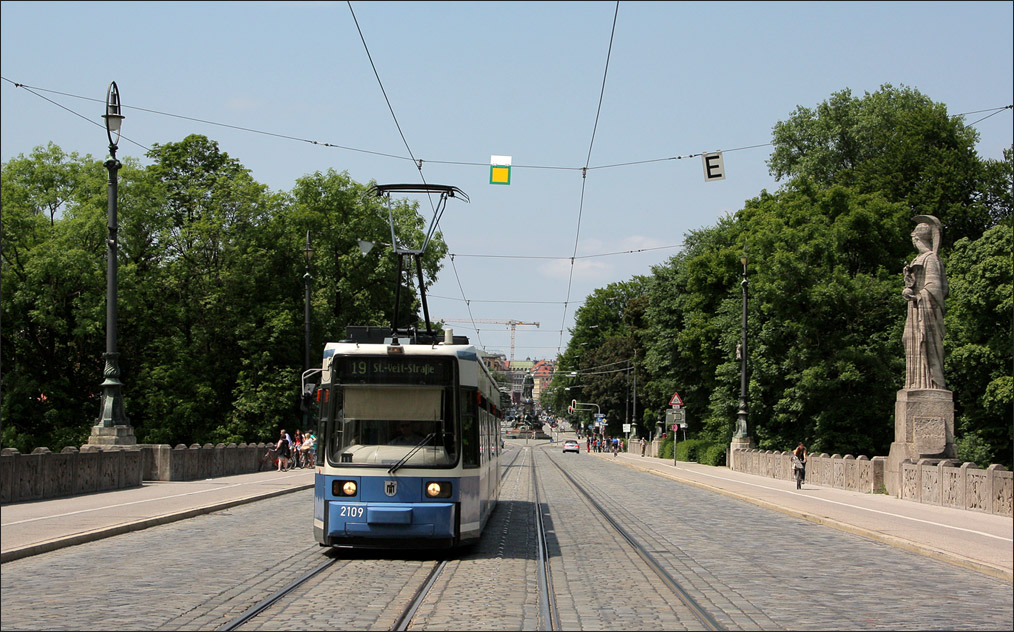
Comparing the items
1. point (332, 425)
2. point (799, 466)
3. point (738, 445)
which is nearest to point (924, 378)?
point (799, 466)

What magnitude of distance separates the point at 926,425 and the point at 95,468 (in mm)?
20314

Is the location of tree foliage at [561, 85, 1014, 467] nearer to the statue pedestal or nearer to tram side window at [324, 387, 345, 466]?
the statue pedestal

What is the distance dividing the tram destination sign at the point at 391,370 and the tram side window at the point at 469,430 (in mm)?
426

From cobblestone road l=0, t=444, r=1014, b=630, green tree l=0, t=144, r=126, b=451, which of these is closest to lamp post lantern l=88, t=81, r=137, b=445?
cobblestone road l=0, t=444, r=1014, b=630

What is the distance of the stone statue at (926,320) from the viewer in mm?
28078

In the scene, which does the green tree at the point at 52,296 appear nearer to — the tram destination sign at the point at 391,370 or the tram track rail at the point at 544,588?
the tram track rail at the point at 544,588

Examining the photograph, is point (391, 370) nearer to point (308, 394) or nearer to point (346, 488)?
point (346, 488)

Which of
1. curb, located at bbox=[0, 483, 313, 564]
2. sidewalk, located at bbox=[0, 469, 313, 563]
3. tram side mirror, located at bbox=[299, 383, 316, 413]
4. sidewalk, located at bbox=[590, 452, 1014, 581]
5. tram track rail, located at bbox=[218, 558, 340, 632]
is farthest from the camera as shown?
tram side mirror, located at bbox=[299, 383, 316, 413]

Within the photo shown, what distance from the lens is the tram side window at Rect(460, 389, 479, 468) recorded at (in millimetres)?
13711

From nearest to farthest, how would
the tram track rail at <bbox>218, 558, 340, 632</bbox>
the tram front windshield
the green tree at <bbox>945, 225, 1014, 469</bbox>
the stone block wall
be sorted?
the tram track rail at <bbox>218, 558, 340, 632</bbox>
the tram front windshield
the stone block wall
the green tree at <bbox>945, 225, 1014, 469</bbox>

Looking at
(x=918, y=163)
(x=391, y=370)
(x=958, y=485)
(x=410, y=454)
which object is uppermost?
(x=918, y=163)

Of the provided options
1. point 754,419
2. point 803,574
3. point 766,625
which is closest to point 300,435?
point 754,419

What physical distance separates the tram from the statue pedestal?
57.4 ft

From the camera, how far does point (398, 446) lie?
13.5 m
